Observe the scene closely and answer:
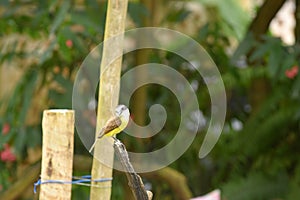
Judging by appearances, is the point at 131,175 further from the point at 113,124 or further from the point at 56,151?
the point at 56,151

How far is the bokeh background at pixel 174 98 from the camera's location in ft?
6.80

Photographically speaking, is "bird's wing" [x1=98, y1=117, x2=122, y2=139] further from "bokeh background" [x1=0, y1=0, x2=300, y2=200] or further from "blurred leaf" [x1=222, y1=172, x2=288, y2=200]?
"blurred leaf" [x1=222, y1=172, x2=288, y2=200]

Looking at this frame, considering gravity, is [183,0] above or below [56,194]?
above

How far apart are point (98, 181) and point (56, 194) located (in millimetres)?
90

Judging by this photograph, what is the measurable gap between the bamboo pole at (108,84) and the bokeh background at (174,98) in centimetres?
54

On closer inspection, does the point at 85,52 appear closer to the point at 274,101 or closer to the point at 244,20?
the point at 274,101

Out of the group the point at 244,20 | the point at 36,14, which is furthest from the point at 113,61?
the point at 244,20

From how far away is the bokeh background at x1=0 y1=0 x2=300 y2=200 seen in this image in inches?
81.6

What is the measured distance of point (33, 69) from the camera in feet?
7.06

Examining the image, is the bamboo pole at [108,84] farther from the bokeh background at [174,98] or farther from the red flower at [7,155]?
the red flower at [7,155]

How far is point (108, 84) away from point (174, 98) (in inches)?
57.1

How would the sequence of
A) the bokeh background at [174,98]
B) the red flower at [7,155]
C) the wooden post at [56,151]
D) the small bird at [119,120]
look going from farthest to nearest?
the red flower at [7,155] → the bokeh background at [174,98] → the wooden post at [56,151] → the small bird at [119,120]

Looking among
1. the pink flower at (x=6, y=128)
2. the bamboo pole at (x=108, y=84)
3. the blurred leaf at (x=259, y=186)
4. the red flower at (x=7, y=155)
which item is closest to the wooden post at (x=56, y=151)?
the bamboo pole at (x=108, y=84)

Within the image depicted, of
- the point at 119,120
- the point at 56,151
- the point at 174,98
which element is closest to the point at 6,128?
the point at 174,98
